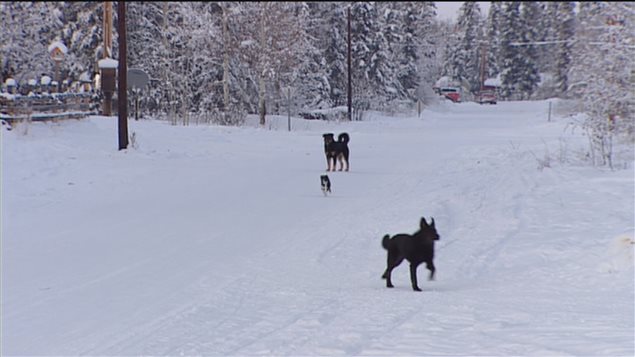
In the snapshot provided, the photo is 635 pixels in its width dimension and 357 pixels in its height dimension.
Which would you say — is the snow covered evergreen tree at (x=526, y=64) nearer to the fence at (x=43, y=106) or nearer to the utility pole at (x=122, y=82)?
the fence at (x=43, y=106)

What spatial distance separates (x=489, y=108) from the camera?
74125 mm

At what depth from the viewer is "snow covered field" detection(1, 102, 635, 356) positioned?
18.3 ft

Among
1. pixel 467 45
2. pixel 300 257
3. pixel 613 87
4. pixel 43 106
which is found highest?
pixel 467 45

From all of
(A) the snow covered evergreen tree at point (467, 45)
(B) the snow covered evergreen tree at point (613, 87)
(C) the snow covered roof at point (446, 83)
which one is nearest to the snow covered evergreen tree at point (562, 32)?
(A) the snow covered evergreen tree at point (467, 45)

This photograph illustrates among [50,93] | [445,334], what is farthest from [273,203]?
[50,93]

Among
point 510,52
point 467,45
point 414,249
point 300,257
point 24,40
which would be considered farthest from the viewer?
point 467,45

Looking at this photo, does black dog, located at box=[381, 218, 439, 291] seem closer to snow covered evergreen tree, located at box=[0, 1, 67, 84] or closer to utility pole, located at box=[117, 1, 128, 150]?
A: utility pole, located at box=[117, 1, 128, 150]

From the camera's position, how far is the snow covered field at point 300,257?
559 cm

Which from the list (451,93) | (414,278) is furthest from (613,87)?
(451,93)

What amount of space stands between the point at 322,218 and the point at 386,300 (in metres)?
5.22

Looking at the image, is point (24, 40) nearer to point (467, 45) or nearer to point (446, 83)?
point (446, 83)

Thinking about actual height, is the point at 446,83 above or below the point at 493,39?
below

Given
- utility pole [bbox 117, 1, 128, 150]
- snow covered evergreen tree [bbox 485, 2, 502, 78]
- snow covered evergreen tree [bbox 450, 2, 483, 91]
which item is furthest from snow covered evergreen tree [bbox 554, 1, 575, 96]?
utility pole [bbox 117, 1, 128, 150]

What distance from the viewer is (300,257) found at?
8938 millimetres
